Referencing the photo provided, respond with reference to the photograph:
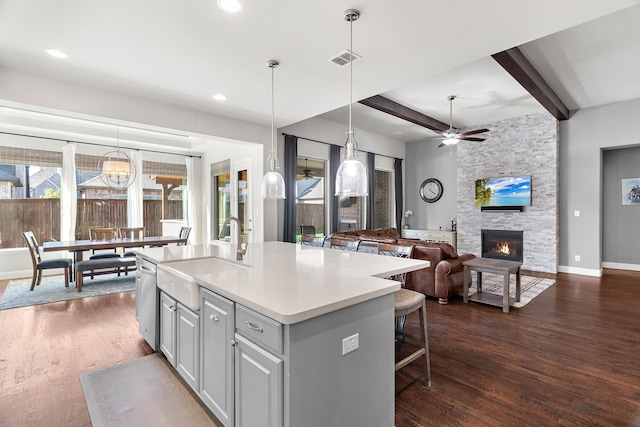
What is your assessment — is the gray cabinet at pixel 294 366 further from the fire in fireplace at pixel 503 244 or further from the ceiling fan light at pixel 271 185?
the fire in fireplace at pixel 503 244

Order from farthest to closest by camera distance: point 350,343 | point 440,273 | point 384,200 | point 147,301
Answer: point 384,200 < point 440,273 < point 147,301 < point 350,343

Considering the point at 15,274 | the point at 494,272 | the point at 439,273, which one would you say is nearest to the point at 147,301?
the point at 439,273

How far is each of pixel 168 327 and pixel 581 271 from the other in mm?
7216

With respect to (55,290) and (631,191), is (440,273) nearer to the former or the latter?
(631,191)

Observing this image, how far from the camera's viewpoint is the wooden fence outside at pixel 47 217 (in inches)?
224

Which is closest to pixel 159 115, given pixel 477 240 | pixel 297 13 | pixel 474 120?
pixel 297 13

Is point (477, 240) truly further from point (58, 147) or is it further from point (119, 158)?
point (58, 147)

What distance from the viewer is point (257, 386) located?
1.48 m

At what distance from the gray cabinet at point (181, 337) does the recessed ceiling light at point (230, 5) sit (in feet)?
7.24

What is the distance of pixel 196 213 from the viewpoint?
26.0ft

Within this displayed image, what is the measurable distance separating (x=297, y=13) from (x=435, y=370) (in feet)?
9.96

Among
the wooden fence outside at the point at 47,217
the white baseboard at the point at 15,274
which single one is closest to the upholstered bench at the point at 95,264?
the white baseboard at the point at 15,274

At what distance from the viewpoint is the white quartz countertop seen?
1.43 m

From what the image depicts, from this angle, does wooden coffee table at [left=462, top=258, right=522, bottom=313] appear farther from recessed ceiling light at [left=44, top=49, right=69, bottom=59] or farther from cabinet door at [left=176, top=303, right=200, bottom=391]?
recessed ceiling light at [left=44, top=49, right=69, bottom=59]
